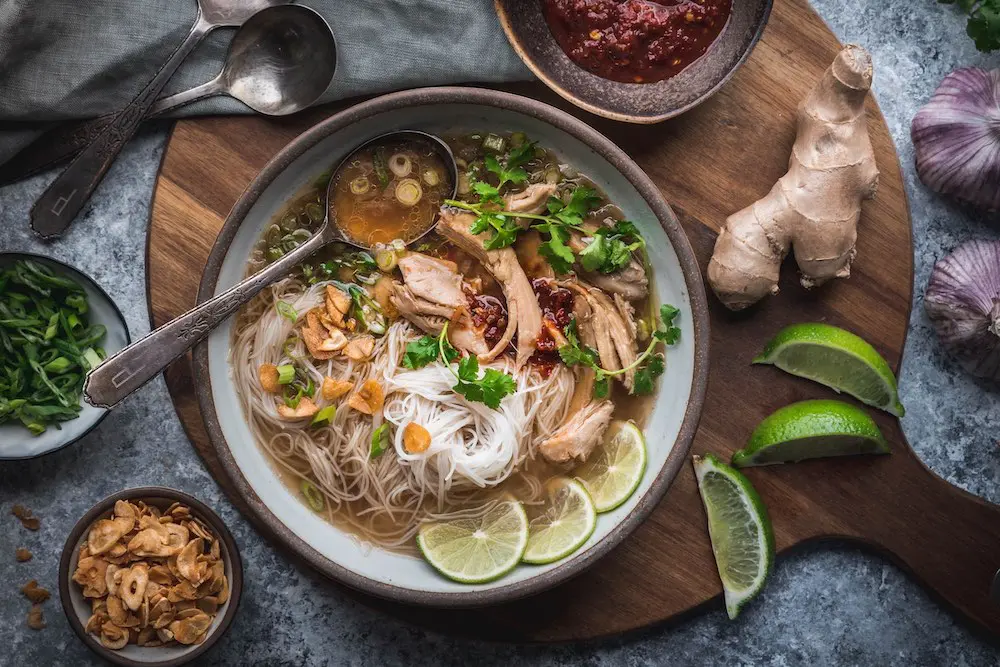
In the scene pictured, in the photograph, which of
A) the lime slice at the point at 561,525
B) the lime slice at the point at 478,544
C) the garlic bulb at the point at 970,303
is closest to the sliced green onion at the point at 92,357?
the lime slice at the point at 478,544

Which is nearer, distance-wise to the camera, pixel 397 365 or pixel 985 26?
pixel 985 26

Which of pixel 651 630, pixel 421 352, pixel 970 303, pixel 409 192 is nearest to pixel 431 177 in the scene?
pixel 409 192

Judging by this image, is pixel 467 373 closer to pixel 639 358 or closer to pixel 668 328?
pixel 639 358

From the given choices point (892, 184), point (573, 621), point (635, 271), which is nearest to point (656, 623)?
point (573, 621)

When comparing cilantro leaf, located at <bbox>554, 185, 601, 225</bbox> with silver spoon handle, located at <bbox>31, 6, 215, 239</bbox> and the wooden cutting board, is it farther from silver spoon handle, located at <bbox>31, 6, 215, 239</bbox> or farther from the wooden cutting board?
silver spoon handle, located at <bbox>31, 6, 215, 239</bbox>

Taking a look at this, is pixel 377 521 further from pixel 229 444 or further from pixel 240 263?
pixel 240 263

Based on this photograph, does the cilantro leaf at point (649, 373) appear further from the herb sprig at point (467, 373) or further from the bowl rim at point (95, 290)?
the bowl rim at point (95, 290)
